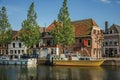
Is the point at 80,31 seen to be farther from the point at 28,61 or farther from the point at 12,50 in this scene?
the point at 12,50

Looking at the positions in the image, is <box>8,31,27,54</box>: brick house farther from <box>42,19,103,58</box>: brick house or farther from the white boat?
the white boat

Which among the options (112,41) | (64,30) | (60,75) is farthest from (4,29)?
(60,75)

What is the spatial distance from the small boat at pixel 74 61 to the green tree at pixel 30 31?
11637mm

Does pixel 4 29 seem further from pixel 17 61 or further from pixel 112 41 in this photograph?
pixel 112 41

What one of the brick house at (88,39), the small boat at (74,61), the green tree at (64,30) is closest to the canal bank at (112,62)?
the small boat at (74,61)

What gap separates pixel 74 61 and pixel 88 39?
15224 millimetres

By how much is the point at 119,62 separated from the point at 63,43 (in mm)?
18115

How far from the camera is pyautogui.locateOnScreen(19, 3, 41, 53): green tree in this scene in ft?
268

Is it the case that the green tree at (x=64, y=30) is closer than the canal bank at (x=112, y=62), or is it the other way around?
the canal bank at (x=112, y=62)

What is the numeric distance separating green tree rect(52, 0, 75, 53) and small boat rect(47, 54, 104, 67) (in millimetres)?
4981

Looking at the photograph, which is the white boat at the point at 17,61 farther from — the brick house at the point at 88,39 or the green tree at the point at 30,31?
the brick house at the point at 88,39

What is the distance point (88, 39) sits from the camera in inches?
3238

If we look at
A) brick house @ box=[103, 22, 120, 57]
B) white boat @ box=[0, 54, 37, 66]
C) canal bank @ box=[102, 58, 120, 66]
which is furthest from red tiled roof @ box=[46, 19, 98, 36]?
white boat @ box=[0, 54, 37, 66]

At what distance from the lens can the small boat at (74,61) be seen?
221ft
